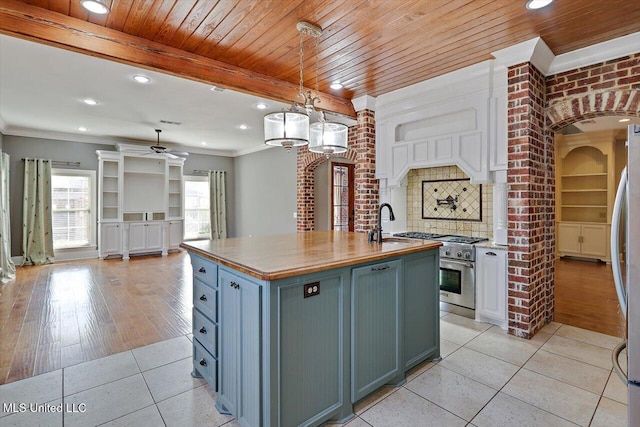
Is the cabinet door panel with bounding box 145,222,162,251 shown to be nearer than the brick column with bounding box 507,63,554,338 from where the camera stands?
No

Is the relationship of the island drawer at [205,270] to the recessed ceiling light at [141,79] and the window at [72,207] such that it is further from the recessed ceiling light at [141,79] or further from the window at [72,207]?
the window at [72,207]

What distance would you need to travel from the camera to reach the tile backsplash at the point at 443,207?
393cm

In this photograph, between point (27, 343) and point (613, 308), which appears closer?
point (27, 343)

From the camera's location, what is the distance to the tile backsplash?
3930mm

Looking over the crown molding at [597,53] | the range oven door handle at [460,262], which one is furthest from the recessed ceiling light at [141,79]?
the crown molding at [597,53]

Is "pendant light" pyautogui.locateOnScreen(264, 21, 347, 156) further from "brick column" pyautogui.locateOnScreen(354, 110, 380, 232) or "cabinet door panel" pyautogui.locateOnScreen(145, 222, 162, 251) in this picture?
"cabinet door panel" pyautogui.locateOnScreen(145, 222, 162, 251)

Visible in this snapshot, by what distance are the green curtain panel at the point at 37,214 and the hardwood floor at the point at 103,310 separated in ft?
2.44

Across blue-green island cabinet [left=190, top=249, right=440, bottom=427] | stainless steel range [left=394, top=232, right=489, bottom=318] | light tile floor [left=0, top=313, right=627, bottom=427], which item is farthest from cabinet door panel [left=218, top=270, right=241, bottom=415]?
stainless steel range [left=394, top=232, right=489, bottom=318]

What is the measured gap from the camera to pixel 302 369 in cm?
171

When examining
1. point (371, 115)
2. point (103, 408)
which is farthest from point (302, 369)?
point (371, 115)

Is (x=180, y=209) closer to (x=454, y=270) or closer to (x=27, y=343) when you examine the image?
(x=27, y=343)

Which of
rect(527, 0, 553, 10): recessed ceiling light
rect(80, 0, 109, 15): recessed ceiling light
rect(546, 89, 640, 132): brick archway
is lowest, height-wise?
rect(546, 89, 640, 132): brick archway

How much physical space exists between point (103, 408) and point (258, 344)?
1.29 meters

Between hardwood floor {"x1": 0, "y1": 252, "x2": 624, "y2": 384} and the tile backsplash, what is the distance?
1.28 meters
